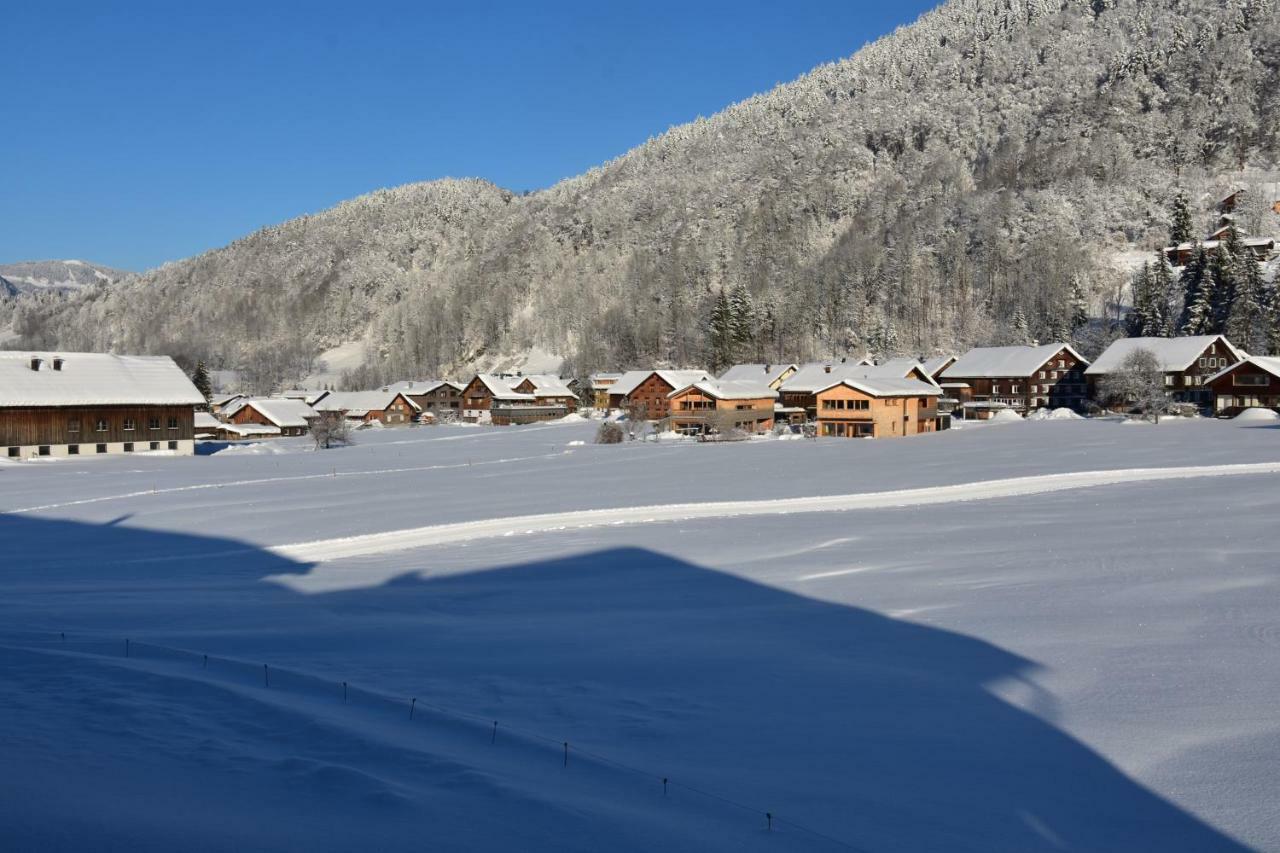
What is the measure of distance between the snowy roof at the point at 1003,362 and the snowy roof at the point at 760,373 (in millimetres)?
15052

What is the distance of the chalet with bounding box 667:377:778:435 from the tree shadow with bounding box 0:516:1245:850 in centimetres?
5230

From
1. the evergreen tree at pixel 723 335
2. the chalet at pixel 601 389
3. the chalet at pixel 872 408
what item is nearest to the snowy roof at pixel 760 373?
the chalet at pixel 872 408

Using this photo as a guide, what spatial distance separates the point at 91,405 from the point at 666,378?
48.1 metres

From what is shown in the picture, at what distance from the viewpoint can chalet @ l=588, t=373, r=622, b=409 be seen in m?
114

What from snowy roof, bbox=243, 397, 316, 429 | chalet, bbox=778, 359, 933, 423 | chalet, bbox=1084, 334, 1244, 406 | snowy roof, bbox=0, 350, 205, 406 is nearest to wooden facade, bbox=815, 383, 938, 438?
chalet, bbox=778, 359, 933, 423

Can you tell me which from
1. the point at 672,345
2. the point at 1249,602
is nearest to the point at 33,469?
the point at 1249,602

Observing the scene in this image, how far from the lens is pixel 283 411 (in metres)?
94.1

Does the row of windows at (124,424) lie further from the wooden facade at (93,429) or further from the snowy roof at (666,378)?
the snowy roof at (666,378)

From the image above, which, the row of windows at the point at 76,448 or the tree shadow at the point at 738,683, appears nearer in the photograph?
the tree shadow at the point at 738,683

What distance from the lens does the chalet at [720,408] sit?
74.3 m

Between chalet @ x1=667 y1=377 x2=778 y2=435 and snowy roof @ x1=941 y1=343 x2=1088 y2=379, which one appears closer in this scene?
chalet @ x1=667 y1=377 x2=778 y2=435

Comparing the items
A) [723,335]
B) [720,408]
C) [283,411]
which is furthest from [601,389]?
[720,408]

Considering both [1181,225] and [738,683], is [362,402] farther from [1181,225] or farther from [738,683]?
[738,683]

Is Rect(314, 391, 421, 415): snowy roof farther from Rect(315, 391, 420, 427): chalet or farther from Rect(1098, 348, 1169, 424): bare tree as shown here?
Rect(1098, 348, 1169, 424): bare tree
